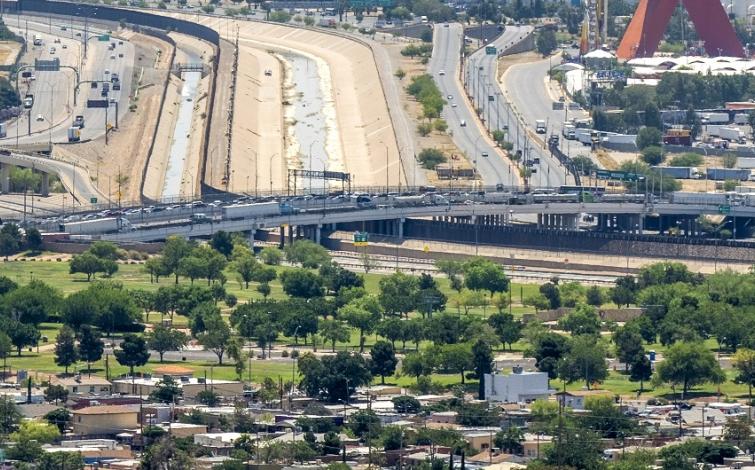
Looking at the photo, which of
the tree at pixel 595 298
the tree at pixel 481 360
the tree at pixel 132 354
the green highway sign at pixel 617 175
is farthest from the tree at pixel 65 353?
the green highway sign at pixel 617 175

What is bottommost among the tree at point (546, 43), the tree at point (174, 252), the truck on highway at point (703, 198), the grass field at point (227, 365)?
the grass field at point (227, 365)

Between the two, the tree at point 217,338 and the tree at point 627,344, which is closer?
the tree at point 627,344

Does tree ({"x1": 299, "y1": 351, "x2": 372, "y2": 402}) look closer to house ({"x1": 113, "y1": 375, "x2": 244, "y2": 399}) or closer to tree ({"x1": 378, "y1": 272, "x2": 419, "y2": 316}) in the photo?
house ({"x1": 113, "y1": 375, "x2": 244, "y2": 399})

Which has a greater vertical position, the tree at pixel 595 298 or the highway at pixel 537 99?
the highway at pixel 537 99

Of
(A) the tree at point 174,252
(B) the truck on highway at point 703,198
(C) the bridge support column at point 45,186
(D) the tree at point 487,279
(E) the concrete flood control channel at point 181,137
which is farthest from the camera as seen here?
(E) the concrete flood control channel at point 181,137

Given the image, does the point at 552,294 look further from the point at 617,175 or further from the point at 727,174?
the point at 727,174

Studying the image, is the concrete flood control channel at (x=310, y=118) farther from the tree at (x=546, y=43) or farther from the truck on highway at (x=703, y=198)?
the truck on highway at (x=703, y=198)

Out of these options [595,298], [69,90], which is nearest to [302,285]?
[595,298]
